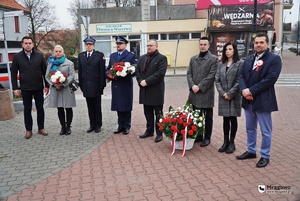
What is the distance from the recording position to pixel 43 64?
6.66 m

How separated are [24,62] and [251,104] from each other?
177 inches

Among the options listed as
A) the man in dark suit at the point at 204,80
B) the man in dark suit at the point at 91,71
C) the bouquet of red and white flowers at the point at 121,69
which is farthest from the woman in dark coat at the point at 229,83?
the man in dark suit at the point at 91,71

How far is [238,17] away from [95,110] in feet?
67.7

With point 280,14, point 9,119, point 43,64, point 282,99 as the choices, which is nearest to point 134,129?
point 43,64

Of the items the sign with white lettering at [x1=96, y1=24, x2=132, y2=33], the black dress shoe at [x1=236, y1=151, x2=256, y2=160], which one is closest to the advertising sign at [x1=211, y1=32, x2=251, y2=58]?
the sign with white lettering at [x1=96, y1=24, x2=132, y2=33]

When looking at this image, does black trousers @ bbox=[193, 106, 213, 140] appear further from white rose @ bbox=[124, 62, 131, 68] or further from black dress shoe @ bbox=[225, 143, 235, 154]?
white rose @ bbox=[124, 62, 131, 68]

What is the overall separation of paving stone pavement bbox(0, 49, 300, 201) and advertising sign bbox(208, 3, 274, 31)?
19.0 meters

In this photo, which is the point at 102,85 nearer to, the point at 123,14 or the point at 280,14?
the point at 123,14

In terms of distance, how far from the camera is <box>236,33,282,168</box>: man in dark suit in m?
4.57

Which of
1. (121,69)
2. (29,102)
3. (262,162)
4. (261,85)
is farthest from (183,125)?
(29,102)

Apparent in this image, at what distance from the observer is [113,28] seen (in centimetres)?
2744

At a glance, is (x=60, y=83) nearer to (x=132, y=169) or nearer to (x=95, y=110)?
(x=95, y=110)

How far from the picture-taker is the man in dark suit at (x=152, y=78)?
19.9ft

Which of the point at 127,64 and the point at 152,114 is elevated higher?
the point at 127,64
